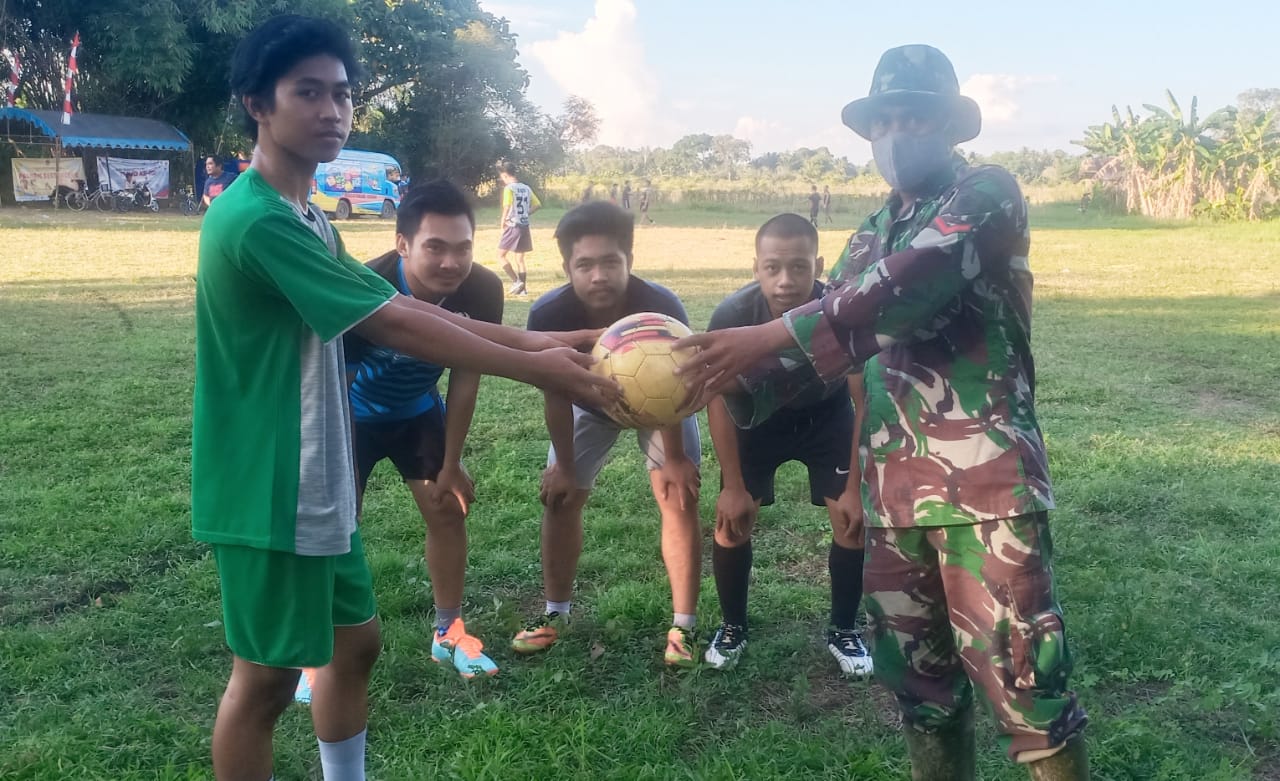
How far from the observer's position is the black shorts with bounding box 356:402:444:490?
159 inches

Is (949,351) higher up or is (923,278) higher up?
(923,278)

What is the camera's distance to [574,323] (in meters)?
3.87

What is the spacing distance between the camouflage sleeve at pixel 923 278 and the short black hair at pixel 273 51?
147cm

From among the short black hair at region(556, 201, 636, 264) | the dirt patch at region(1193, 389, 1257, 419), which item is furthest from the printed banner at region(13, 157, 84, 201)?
the dirt patch at region(1193, 389, 1257, 419)

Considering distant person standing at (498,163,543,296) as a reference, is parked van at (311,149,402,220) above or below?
above

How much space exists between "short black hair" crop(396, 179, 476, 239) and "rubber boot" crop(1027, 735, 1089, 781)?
2687 mm

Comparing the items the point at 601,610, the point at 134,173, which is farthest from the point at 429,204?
the point at 134,173

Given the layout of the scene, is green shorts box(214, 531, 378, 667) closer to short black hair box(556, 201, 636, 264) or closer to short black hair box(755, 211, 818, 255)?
short black hair box(556, 201, 636, 264)

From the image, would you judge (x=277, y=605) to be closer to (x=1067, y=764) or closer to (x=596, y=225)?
(x=596, y=225)

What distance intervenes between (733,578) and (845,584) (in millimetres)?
472

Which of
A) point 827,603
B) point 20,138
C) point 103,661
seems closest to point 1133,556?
point 827,603

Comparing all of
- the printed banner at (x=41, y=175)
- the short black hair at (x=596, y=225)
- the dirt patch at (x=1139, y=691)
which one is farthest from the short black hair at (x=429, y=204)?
the printed banner at (x=41, y=175)

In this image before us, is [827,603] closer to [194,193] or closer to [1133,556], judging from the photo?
[1133,556]

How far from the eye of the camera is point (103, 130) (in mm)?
32438
